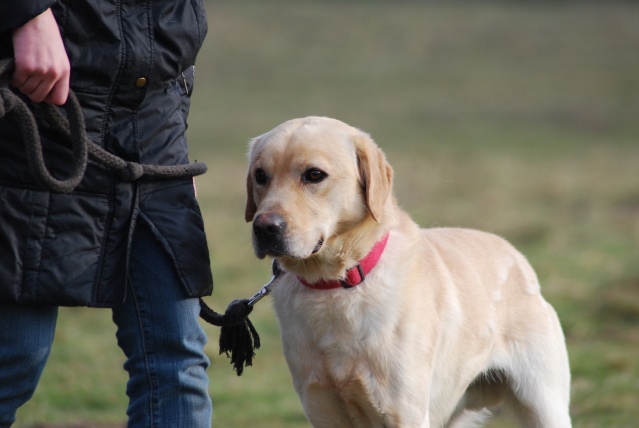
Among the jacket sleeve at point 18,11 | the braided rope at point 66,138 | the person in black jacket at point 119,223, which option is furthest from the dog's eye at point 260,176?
the jacket sleeve at point 18,11

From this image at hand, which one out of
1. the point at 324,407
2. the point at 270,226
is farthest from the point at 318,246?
the point at 324,407

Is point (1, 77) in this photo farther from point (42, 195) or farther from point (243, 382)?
point (243, 382)

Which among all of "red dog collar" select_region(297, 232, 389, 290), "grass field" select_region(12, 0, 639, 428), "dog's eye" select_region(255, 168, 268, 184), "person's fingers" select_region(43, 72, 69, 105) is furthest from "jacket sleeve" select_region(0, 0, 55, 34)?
"grass field" select_region(12, 0, 639, 428)

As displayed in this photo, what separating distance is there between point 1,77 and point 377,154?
141 cm

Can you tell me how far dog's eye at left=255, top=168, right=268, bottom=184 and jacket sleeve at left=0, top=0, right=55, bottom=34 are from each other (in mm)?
1141

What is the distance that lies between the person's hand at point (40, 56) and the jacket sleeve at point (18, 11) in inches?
1.5

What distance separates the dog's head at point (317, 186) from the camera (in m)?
3.43

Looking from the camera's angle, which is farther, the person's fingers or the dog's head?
the dog's head

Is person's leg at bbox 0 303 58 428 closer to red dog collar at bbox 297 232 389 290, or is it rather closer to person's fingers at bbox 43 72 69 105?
person's fingers at bbox 43 72 69 105

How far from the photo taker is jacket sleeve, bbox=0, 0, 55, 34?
269cm

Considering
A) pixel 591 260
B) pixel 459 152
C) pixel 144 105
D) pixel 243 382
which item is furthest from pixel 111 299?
pixel 459 152

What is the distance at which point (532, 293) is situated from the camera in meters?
4.34

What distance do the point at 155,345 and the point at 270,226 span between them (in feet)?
1.79

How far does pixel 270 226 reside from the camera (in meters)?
3.37
